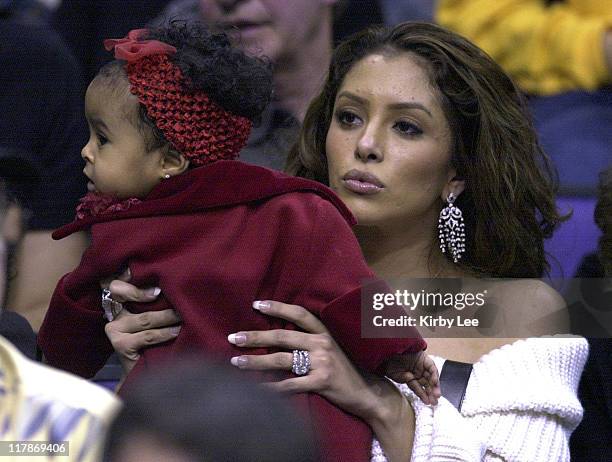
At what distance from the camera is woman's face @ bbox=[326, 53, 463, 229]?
3357 mm

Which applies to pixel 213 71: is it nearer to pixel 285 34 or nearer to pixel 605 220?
pixel 605 220

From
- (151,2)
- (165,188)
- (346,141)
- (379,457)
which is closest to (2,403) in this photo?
(165,188)

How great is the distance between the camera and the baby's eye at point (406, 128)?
11.2ft

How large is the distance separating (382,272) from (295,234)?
880 mm

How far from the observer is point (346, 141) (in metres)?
3.40

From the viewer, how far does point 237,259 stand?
267 centimetres

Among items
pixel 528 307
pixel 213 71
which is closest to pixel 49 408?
pixel 213 71

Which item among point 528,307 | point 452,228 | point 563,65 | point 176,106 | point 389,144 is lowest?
point 528,307

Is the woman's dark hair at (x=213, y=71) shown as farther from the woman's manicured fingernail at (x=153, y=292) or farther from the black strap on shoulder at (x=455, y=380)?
the black strap on shoulder at (x=455, y=380)

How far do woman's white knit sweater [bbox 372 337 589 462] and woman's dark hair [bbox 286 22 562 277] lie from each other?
42 cm

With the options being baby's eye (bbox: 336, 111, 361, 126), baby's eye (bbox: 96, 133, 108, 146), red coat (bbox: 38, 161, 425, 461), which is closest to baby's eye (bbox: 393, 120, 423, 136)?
baby's eye (bbox: 336, 111, 361, 126)

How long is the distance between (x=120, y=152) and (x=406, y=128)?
3.06 ft

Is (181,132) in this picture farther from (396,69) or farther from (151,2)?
(151,2)

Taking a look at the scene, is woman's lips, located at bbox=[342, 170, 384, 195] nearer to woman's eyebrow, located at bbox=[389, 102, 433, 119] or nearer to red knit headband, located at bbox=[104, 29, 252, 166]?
woman's eyebrow, located at bbox=[389, 102, 433, 119]
